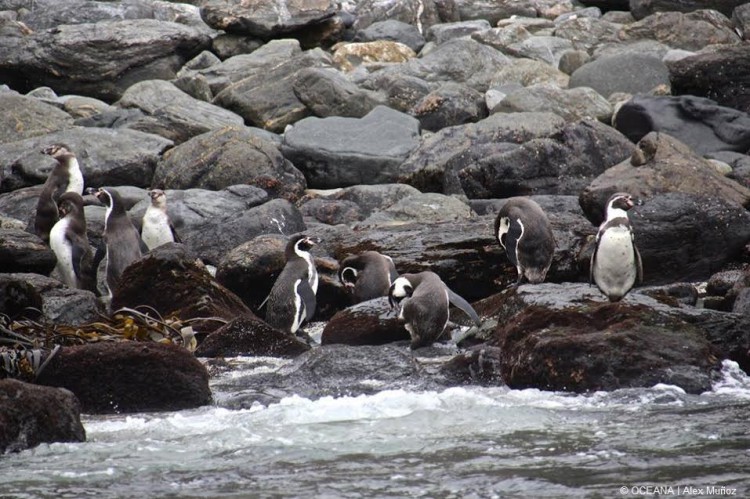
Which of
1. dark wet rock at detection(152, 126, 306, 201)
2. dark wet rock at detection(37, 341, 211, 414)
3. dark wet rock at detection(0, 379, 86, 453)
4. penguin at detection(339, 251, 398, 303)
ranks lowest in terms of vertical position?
dark wet rock at detection(152, 126, 306, 201)

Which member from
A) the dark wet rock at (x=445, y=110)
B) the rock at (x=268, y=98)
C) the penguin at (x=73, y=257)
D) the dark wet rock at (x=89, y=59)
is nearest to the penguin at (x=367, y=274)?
the penguin at (x=73, y=257)

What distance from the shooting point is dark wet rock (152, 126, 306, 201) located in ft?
55.5

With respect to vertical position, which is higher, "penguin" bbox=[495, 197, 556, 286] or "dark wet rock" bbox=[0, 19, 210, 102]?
"penguin" bbox=[495, 197, 556, 286]

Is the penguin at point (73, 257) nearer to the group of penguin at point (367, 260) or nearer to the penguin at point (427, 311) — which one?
the group of penguin at point (367, 260)

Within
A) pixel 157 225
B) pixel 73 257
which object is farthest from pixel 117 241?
pixel 157 225


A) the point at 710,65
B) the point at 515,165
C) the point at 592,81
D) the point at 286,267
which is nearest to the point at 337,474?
the point at 286,267

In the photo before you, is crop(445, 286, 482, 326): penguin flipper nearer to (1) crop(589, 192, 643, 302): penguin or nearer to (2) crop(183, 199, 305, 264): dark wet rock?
(1) crop(589, 192, 643, 302): penguin

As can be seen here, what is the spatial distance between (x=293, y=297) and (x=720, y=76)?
11211 mm

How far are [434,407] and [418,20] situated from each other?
2245 centimetres

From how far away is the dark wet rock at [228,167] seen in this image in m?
16.9

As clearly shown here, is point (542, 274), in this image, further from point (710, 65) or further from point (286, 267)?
point (710, 65)

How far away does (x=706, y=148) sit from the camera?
18031 mm

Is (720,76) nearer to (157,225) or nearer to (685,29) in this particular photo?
(685,29)

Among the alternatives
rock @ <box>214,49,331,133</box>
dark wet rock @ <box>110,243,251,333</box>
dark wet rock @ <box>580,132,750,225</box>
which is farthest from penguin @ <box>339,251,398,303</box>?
rock @ <box>214,49,331,133</box>
